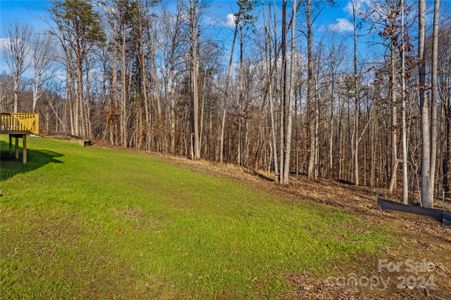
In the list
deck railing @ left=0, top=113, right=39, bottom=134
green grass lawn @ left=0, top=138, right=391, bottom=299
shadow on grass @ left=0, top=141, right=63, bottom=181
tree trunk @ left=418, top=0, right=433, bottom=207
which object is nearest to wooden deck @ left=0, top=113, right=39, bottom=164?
deck railing @ left=0, top=113, right=39, bottom=134

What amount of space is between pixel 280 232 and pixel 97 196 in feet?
13.8

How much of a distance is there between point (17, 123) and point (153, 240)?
7.27m

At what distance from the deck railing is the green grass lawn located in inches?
57.2

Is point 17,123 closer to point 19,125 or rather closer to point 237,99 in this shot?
point 19,125

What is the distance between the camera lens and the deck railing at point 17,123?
29.2 feet

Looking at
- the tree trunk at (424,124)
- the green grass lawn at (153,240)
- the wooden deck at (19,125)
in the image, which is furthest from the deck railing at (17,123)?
the tree trunk at (424,124)

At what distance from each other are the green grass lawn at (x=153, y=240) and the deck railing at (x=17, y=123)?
145cm

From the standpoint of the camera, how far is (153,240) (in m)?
4.90

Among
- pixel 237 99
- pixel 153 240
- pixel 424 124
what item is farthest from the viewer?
pixel 237 99

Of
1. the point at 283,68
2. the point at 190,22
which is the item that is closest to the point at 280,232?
the point at 283,68

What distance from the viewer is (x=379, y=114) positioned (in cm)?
2508

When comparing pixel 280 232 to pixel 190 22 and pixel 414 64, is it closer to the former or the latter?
pixel 414 64

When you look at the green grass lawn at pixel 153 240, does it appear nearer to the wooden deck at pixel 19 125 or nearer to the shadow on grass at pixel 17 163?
the shadow on grass at pixel 17 163

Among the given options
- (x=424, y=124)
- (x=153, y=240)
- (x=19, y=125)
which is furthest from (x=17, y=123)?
(x=424, y=124)
